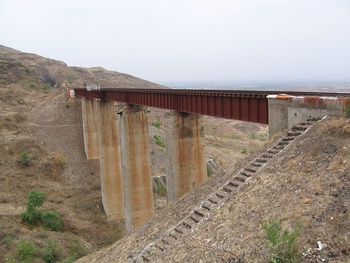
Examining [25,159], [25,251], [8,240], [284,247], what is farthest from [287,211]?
[25,159]

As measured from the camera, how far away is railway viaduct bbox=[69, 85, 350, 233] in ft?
41.2

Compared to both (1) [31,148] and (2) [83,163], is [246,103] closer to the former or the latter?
(2) [83,163]

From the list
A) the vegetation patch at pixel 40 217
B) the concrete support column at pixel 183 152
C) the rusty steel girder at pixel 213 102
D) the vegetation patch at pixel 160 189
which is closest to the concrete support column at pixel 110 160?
the vegetation patch at pixel 160 189

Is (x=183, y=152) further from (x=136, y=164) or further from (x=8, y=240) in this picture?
(x=8, y=240)

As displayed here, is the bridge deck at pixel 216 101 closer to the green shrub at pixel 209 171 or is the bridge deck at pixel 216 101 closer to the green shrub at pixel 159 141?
the green shrub at pixel 209 171

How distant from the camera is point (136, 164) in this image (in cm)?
2538

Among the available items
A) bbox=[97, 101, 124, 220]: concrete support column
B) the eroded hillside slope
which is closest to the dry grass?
the eroded hillside slope

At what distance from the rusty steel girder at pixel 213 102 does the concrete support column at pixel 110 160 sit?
7676 millimetres

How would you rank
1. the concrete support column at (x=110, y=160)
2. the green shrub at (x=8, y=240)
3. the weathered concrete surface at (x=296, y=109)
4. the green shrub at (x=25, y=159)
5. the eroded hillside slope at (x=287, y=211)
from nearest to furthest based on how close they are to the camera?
the eroded hillside slope at (x=287, y=211) → the weathered concrete surface at (x=296, y=109) → the green shrub at (x=8, y=240) → the concrete support column at (x=110, y=160) → the green shrub at (x=25, y=159)

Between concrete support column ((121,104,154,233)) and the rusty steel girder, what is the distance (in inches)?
61.2

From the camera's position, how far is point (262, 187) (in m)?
10.1

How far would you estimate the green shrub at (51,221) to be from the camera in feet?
93.6

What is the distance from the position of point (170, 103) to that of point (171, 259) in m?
11.5

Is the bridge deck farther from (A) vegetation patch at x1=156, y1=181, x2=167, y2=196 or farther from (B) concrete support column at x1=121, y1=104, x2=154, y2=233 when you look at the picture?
(A) vegetation patch at x1=156, y1=181, x2=167, y2=196
